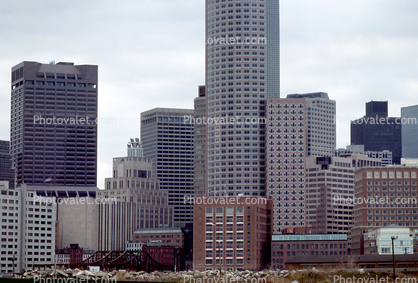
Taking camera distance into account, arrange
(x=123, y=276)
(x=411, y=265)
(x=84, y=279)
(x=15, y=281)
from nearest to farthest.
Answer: (x=15, y=281) → (x=84, y=279) → (x=123, y=276) → (x=411, y=265)

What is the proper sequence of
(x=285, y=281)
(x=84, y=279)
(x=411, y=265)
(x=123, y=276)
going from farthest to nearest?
(x=411, y=265)
(x=123, y=276)
(x=285, y=281)
(x=84, y=279)

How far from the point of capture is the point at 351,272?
12762cm

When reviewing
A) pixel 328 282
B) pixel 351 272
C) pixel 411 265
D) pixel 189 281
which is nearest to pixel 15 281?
pixel 189 281

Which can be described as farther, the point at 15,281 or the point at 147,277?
the point at 147,277

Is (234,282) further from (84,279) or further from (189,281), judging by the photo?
(84,279)

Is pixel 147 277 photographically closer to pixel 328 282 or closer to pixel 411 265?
pixel 328 282

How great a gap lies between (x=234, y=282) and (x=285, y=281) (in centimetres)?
836

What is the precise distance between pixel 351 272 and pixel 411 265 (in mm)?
75192

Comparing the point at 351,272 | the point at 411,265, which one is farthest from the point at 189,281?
the point at 411,265

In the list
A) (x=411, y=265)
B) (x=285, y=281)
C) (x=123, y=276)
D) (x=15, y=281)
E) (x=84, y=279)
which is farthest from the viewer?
(x=411, y=265)

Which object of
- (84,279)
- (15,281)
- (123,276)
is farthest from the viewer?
(123,276)

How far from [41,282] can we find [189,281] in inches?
891

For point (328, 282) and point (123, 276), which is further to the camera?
point (123, 276)

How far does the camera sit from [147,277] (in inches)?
5330
